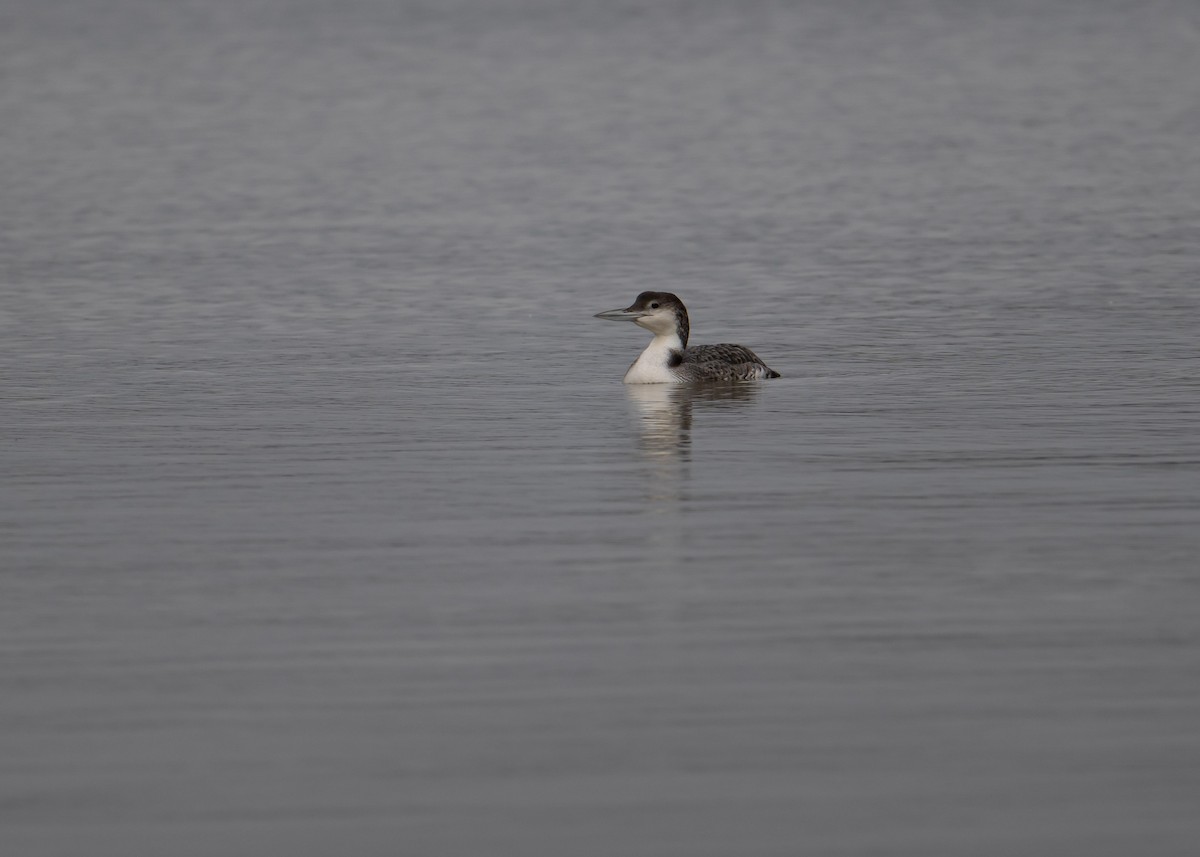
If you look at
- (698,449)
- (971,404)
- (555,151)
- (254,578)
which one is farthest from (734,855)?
(555,151)

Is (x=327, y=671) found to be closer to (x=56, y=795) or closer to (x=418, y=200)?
(x=56, y=795)

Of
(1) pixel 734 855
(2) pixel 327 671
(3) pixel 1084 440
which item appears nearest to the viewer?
(1) pixel 734 855

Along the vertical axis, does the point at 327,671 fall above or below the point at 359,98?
below

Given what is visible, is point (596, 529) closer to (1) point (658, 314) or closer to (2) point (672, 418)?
(2) point (672, 418)

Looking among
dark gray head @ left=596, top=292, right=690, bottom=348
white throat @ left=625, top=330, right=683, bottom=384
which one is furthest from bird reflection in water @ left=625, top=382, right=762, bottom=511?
dark gray head @ left=596, top=292, right=690, bottom=348

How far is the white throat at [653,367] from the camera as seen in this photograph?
18047 millimetres

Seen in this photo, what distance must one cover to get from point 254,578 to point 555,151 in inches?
1413

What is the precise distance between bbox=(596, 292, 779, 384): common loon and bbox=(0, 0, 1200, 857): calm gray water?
0.39m

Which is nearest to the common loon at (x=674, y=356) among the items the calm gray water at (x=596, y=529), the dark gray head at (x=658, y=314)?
the dark gray head at (x=658, y=314)

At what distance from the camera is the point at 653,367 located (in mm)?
18172

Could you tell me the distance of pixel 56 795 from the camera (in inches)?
288

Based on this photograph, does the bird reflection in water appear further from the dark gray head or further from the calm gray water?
the dark gray head

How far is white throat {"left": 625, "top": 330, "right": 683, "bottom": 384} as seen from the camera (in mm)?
18047

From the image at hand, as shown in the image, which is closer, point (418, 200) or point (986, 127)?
point (418, 200)
